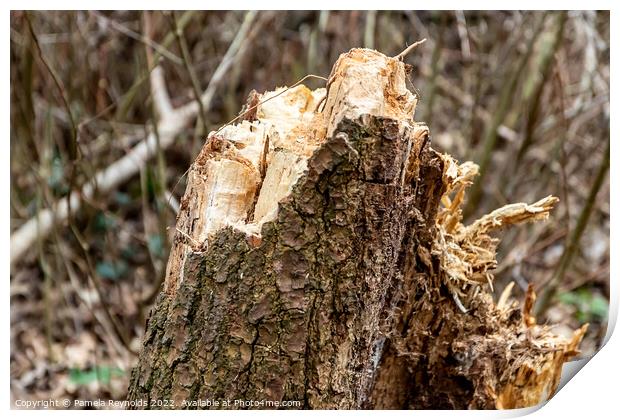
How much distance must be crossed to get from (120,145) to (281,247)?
169cm

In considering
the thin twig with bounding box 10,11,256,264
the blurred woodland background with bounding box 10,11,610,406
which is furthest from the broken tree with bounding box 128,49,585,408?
the thin twig with bounding box 10,11,256,264

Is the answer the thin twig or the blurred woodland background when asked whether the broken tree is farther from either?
the thin twig

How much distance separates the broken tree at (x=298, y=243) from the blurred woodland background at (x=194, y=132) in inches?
38.3

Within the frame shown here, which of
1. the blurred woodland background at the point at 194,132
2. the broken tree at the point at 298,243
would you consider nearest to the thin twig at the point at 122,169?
the blurred woodland background at the point at 194,132

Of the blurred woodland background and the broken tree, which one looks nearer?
the broken tree

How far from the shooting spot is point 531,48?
7.79 feet

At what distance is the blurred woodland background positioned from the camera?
84.8 inches

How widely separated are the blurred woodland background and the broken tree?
973 millimetres

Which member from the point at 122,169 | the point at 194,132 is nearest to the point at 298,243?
the point at 122,169

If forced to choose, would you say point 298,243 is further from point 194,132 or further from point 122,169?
point 194,132

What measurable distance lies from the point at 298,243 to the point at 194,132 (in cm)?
181

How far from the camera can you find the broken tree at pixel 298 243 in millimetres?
944
